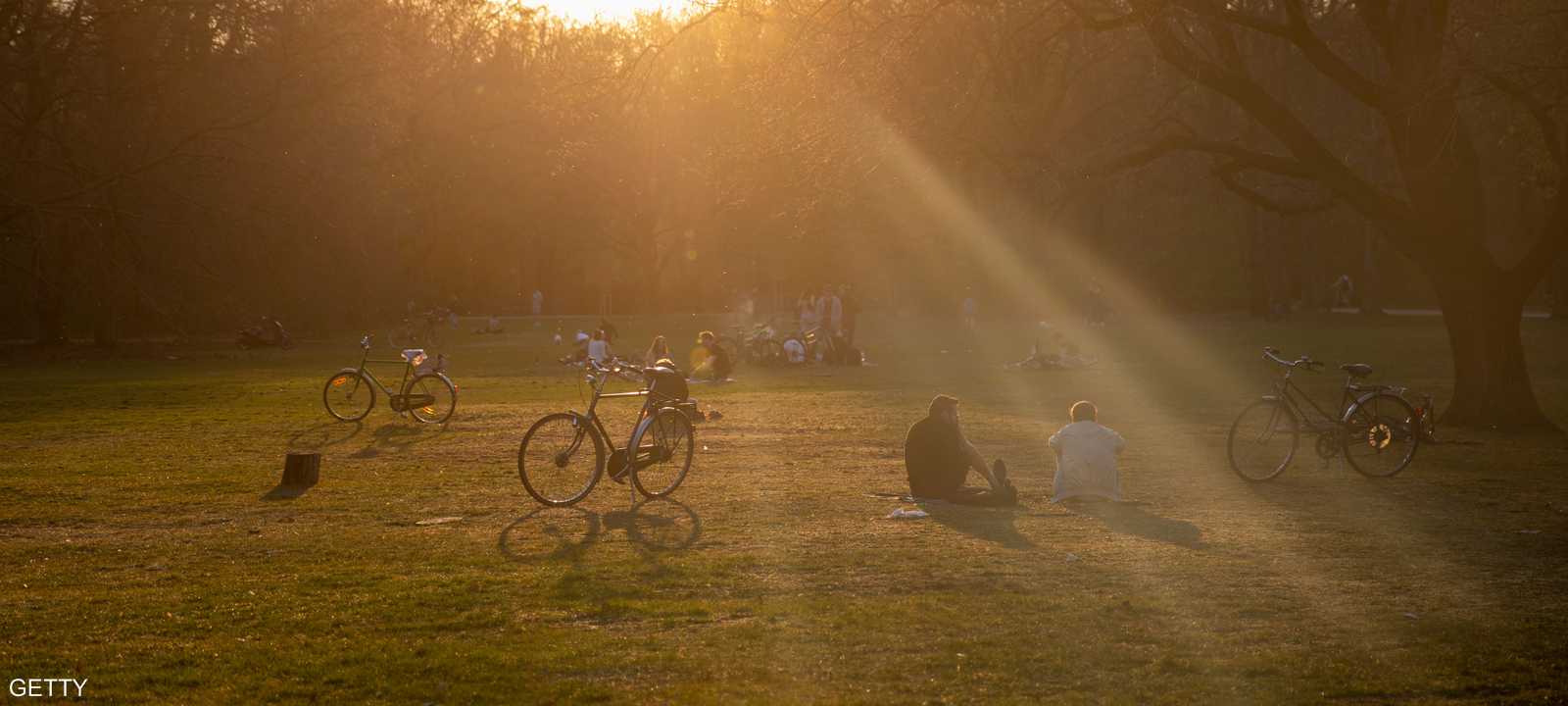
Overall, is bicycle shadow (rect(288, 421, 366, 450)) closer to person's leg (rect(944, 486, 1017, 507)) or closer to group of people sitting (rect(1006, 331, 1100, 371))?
person's leg (rect(944, 486, 1017, 507))

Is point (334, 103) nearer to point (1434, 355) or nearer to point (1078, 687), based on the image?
point (1434, 355)

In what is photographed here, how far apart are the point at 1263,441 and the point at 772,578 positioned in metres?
7.35

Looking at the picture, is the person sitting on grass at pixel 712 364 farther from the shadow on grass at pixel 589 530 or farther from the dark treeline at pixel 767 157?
the shadow on grass at pixel 589 530

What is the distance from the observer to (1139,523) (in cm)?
1227

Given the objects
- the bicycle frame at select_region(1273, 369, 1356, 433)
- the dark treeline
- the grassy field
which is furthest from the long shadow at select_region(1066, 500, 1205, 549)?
the dark treeline

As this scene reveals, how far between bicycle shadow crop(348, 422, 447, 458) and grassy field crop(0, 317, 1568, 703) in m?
0.13

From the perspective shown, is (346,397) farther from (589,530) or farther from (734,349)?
(734,349)

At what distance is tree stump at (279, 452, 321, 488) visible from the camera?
47.9 ft

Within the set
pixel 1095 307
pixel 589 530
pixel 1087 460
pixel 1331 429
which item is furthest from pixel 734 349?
pixel 589 530

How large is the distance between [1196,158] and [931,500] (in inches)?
1670

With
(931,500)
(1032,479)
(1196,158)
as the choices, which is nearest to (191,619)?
(931,500)

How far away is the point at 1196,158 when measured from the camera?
52.7 m

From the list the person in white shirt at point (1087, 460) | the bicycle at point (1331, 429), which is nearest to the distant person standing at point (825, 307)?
the bicycle at point (1331, 429)

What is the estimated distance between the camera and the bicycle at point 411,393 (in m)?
21.7
